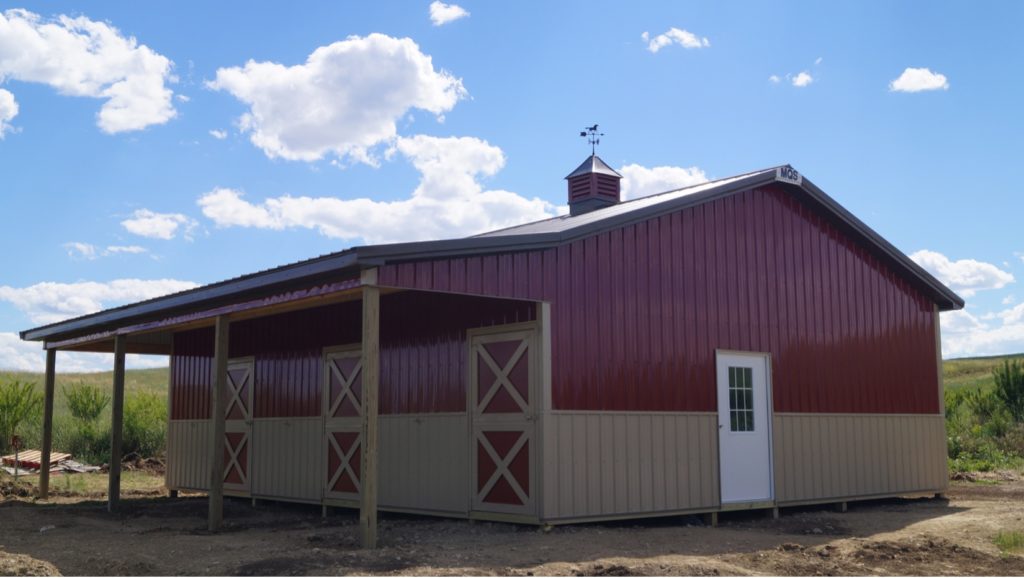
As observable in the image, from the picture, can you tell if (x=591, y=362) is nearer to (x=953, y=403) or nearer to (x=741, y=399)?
(x=741, y=399)

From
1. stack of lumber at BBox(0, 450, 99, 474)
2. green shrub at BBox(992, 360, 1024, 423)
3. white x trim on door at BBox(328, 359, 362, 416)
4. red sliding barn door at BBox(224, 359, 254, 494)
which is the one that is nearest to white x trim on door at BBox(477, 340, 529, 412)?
white x trim on door at BBox(328, 359, 362, 416)

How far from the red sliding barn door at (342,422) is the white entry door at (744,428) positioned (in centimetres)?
475

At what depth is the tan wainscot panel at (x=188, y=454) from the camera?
16297 mm

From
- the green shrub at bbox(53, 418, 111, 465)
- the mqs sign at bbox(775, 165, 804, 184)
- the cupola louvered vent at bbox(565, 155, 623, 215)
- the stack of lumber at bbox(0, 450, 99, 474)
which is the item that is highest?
the cupola louvered vent at bbox(565, 155, 623, 215)

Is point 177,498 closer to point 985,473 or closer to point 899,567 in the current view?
point 899,567

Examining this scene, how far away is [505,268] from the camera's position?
396 inches

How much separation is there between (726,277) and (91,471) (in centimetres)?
1473

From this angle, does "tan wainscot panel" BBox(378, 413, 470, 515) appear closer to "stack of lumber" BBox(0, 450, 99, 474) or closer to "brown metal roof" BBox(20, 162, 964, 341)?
"brown metal roof" BBox(20, 162, 964, 341)

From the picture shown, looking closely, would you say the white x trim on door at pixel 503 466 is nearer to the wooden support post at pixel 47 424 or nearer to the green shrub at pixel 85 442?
the wooden support post at pixel 47 424

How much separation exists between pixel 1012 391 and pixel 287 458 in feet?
59.1

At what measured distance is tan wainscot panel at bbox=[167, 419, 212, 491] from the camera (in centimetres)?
1630

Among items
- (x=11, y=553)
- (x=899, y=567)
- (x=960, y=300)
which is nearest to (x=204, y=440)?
(x=11, y=553)

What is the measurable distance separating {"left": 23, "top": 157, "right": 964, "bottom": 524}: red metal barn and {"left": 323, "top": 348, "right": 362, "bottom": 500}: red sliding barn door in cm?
3

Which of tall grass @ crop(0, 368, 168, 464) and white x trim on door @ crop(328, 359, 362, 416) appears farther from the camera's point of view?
tall grass @ crop(0, 368, 168, 464)
